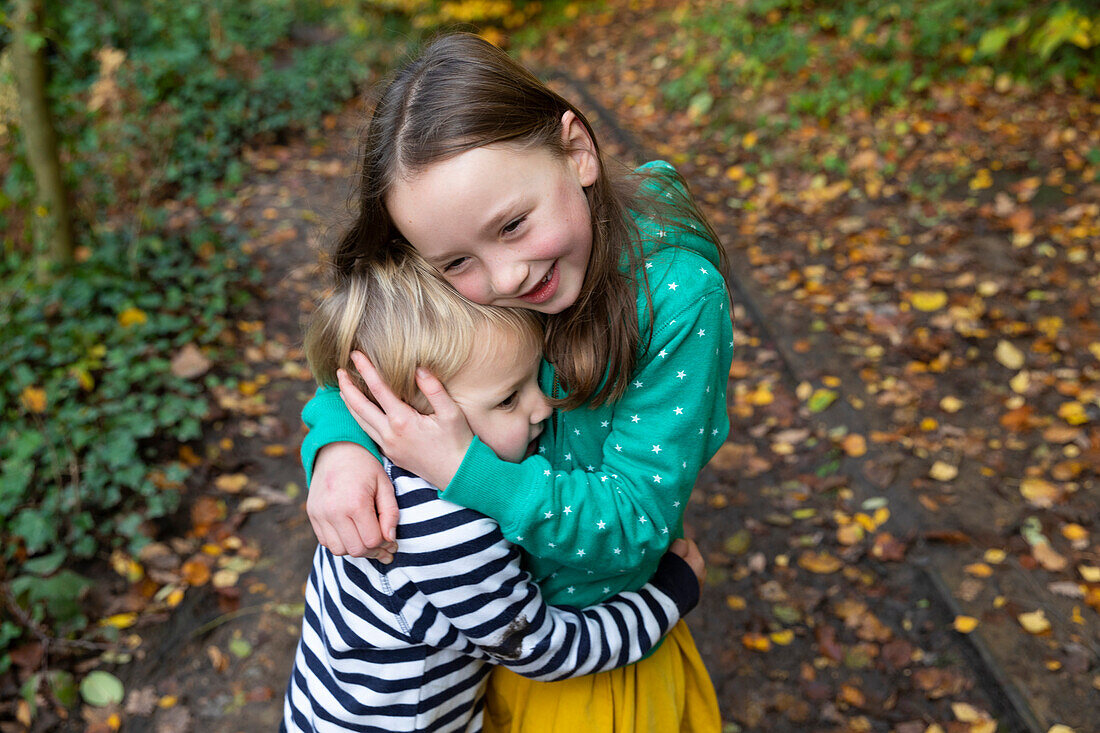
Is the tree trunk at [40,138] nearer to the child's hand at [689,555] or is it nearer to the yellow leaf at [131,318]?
the yellow leaf at [131,318]

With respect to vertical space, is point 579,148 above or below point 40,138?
above

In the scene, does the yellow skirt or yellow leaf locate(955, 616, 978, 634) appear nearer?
the yellow skirt

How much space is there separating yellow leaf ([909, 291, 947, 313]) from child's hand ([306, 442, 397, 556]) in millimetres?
3756


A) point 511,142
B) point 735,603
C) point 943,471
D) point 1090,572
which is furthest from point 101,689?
point 1090,572

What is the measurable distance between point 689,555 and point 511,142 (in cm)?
96

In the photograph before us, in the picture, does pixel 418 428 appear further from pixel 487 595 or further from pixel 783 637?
pixel 783 637

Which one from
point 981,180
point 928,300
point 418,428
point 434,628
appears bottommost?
point 928,300

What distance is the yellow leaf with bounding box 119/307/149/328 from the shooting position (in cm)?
405

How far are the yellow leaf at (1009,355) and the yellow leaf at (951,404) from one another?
1.18ft

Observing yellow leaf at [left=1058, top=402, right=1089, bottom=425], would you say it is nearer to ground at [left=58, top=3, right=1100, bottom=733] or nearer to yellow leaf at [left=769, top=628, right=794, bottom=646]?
ground at [left=58, top=3, right=1100, bottom=733]

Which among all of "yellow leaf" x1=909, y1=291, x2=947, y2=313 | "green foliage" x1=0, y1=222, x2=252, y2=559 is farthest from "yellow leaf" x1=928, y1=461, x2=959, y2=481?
"green foliage" x1=0, y1=222, x2=252, y2=559

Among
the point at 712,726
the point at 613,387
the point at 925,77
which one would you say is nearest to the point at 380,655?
the point at 613,387

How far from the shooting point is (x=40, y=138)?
4.12m

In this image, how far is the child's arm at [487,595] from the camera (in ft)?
4.37
